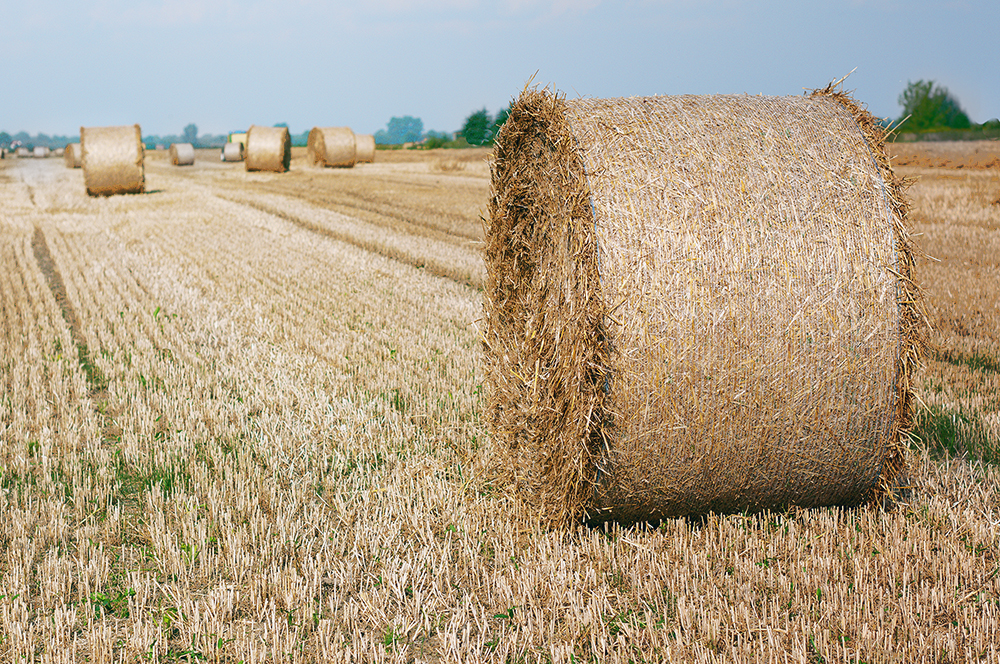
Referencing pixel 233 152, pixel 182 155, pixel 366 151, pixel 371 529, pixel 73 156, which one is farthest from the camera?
pixel 233 152

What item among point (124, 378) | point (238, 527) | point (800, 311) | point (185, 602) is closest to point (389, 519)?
point (238, 527)

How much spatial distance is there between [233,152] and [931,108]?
51307 mm

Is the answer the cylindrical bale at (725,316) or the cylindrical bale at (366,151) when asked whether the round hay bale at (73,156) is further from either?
the cylindrical bale at (725,316)

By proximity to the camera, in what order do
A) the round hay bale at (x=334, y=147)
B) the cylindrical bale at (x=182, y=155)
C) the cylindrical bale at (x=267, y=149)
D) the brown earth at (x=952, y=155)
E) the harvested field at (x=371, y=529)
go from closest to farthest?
the harvested field at (x=371, y=529), the brown earth at (x=952, y=155), the cylindrical bale at (x=267, y=149), the round hay bale at (x=334, y=147), the cylindrical bale at (x=182, y=155)

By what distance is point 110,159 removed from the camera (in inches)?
772

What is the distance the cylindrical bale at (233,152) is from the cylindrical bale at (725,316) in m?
45.0

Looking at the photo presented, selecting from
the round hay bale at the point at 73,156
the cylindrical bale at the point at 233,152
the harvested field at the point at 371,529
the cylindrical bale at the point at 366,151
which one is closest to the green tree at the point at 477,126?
the cylindrical bale at the point at 366,151

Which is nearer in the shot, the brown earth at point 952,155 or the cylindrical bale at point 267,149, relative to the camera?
the brown earth at point 952,155

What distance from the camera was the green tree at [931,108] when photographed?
5429 cm

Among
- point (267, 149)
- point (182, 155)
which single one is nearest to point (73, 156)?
point (182, 155)

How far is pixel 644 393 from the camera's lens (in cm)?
344

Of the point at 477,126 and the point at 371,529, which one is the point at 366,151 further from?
the point at 371,529

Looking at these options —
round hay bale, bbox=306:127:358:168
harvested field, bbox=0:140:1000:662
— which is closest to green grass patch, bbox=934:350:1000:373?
harvested field, bbox=0:140:1000:662

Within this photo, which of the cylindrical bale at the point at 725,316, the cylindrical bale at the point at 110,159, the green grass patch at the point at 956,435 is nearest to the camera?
the cylindrical bale at the point at 725,316
